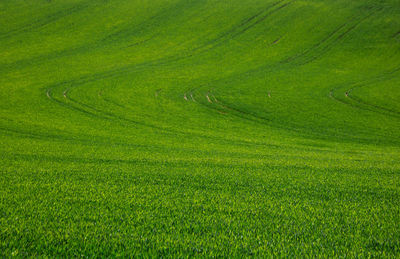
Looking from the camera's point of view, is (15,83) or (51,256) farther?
(15,83)

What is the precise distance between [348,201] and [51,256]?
6.60 meters

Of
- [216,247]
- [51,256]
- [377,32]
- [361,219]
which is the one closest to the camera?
[51,256]

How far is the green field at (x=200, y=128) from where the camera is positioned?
507 centimetres

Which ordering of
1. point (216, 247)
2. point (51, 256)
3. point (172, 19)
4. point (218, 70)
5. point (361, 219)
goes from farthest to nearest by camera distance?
point (172, 19) < point (218, 70) < point (361, 219) < point (216, 247) < point (51, 256)

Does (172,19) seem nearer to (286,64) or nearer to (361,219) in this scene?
(286,64)

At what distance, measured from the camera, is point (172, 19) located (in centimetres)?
7938

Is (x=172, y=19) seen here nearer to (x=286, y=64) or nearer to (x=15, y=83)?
(x=286, y=64)

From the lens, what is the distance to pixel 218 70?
5344 centimetres

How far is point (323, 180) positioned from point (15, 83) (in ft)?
149

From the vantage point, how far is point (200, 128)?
28.6m

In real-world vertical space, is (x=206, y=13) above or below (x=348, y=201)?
above

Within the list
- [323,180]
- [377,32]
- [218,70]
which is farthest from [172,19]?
[323,180]

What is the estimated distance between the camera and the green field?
16.6 ft

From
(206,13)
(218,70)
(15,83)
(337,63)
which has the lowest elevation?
(337,63)
